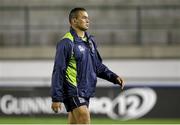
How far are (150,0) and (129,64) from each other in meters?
2.90

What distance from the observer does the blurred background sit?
622 inches

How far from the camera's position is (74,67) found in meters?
7.10

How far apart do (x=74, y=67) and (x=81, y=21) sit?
0.44 metres

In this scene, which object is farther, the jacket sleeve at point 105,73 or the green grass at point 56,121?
the green grass at point 56,121

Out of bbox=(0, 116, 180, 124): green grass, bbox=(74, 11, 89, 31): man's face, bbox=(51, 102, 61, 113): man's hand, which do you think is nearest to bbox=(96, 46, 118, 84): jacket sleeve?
bbox=(74, 11, 89, 31): man's face

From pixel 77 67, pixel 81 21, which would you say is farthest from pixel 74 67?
pixel 81 21

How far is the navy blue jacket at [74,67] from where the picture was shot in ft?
22.8

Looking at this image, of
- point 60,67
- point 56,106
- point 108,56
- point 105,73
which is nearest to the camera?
point 56,106

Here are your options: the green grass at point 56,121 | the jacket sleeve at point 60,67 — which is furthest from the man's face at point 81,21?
the green grass at point 56,121

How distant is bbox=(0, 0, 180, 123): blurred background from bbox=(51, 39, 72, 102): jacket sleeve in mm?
8367

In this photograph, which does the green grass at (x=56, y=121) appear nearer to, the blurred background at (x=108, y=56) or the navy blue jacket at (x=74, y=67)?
the blurred background at (x=108, y=56)

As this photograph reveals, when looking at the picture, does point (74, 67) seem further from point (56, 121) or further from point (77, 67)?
point (56, 121)

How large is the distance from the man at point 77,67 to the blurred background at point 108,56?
8090mm

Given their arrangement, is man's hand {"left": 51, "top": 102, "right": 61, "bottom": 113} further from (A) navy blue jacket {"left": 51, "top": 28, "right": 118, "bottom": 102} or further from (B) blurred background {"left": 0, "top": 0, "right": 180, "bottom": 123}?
(B) blurred background {"left": 0, "top": 0, "right": 180, "bottom": 123}
